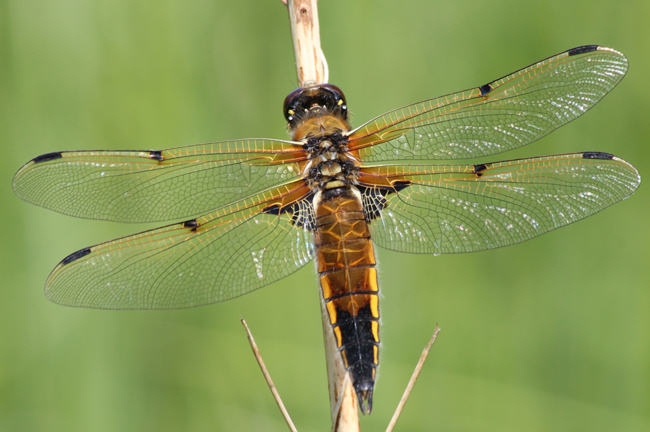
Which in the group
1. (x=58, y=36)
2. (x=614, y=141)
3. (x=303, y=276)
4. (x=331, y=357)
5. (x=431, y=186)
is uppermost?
(x=58, y=36)

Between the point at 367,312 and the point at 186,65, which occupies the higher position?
the point at 186,65

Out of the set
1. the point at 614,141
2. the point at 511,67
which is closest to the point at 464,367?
the point at 614,141

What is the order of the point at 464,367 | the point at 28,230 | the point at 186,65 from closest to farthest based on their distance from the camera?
1. the point at 28,230
2. the point at 464,367
3. the point at 186,65

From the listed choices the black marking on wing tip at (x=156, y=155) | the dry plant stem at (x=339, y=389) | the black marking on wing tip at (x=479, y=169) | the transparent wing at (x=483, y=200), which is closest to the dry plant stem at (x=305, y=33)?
the transparent wing at (x=483, y=200)

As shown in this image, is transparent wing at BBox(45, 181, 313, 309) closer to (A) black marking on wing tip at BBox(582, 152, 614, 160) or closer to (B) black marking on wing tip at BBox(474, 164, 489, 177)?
(B) black marking on wing tip at BBox(474, 164, 489, 177)

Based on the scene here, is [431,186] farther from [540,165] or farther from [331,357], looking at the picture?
[331,357]

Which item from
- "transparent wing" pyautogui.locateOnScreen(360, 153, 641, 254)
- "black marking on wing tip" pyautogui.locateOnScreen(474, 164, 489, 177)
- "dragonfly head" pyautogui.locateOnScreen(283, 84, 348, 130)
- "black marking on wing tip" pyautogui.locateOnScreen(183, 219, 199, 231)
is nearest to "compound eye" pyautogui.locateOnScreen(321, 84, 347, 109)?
"dragonfly head" pyautogui.locateOnScreen(283, 84, 348, 130)
